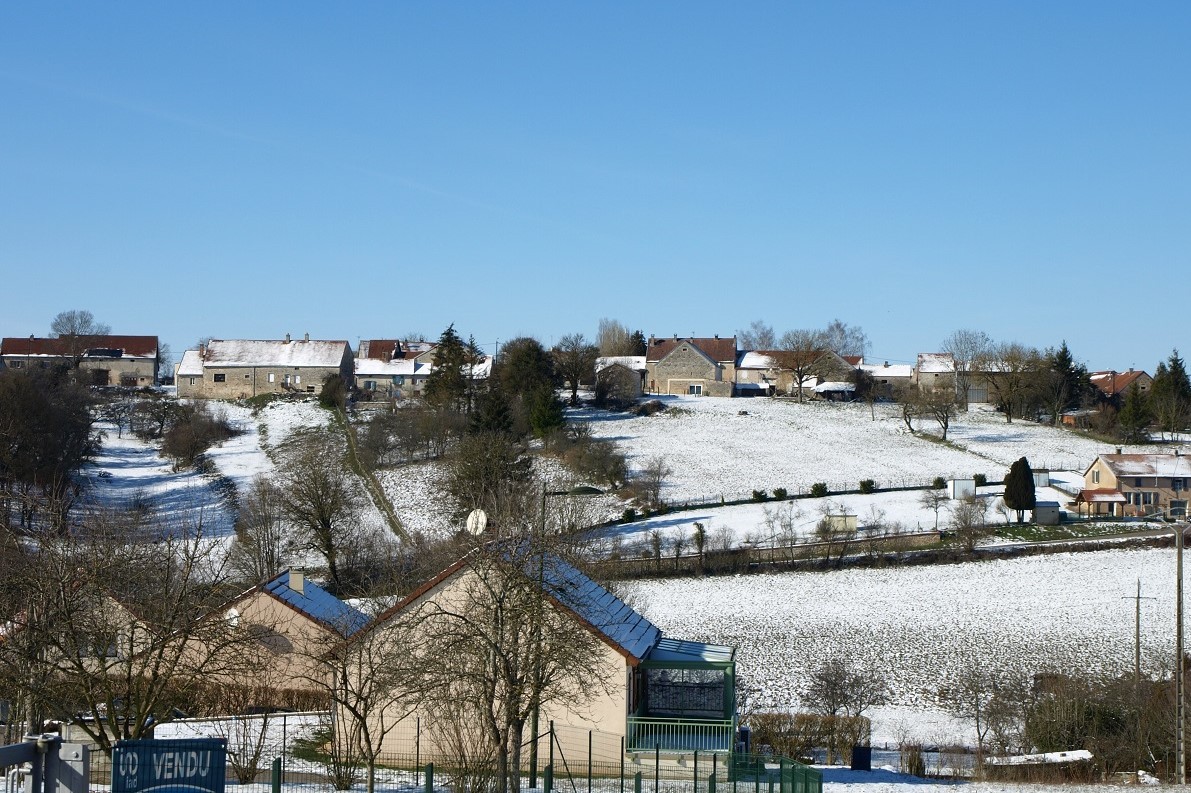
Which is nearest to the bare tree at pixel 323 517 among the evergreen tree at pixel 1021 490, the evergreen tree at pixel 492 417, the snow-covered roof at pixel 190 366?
the evergreen tree at pixel 492 417

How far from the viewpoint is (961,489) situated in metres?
54.7

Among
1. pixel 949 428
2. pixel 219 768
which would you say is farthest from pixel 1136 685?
pixel 949 428

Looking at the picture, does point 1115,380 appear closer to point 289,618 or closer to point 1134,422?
point 1134,422

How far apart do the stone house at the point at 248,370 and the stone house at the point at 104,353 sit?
36.1 feet

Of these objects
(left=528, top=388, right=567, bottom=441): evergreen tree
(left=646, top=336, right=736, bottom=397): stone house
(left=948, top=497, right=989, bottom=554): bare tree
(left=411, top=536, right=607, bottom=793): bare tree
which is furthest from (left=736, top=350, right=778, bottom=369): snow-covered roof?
(left=411, top=536, right=607, bottom=793): bare tree

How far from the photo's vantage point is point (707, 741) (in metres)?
19.2

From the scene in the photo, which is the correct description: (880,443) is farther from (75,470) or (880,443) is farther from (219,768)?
(219,768)

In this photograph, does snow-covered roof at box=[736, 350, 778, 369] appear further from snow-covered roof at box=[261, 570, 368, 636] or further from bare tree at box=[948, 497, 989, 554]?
snow-covered roof at box=[261, 570, 368, 636]

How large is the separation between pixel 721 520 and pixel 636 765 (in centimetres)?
3304

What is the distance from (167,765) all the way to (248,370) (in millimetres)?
81788

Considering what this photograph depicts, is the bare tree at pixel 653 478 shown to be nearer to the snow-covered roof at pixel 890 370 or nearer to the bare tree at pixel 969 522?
the bare tree at pixel 969 522

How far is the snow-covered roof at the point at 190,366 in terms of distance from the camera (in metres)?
89.7

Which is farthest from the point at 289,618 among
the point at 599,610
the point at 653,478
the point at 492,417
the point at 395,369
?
the point at 395,369

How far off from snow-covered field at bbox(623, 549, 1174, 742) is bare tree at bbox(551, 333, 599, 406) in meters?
38.1
